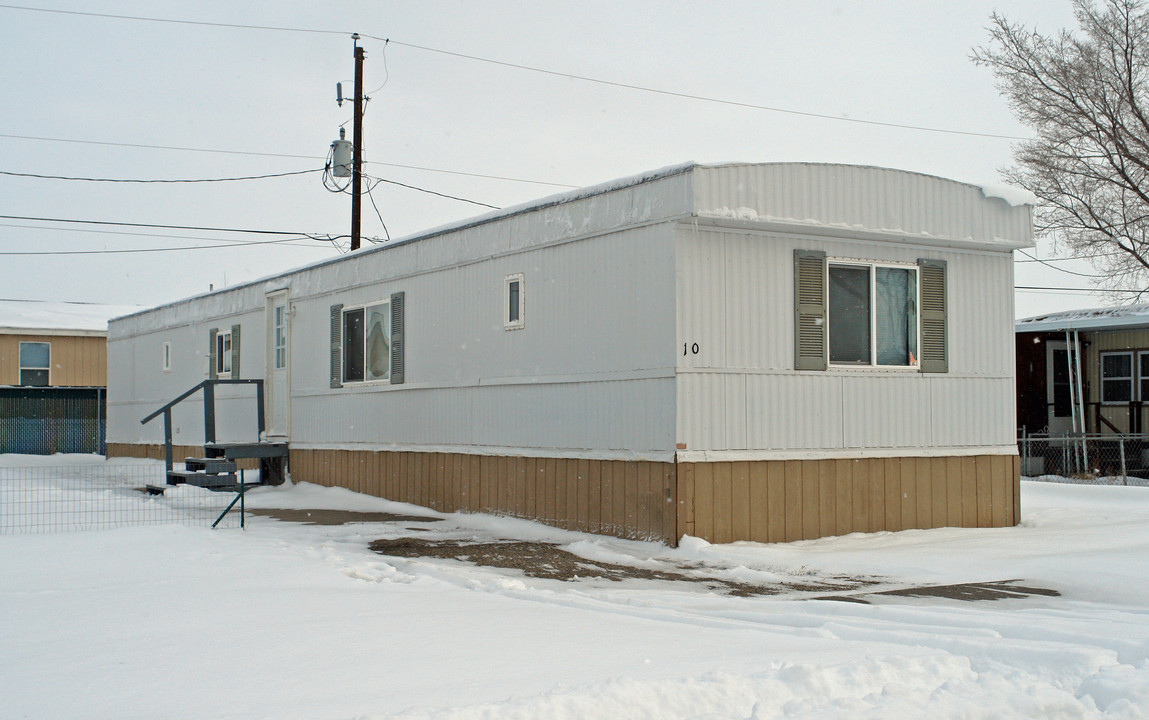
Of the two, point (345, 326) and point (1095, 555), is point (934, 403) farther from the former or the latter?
point (345, 326)

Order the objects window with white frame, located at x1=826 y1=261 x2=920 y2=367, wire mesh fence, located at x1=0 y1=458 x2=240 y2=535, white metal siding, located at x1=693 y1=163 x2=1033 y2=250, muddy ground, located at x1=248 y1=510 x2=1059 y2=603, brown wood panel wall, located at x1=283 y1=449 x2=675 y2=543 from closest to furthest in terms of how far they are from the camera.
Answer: muddy ground, located at x1=248 y1=510 x2=1059 y2=603 < white metal siding, located at x1=693 y1=163 x2=1033 y2=250 < brown wood panel wall, located at x1=283 y1=449 x2=675 y2=543 < window with white frame, located at x1=826 y1=261 x2=920 y2=367 < wire mesh fence, located at x1=0 y1=458 x2=240 y2=535

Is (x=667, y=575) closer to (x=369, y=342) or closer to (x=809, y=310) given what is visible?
(x=809, y=310)

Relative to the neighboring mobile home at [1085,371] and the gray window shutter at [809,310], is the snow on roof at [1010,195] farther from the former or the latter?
the neighboring mobile home at [1085,371]

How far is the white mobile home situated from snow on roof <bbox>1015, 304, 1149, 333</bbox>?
10483 mm

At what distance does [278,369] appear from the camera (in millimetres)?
16906

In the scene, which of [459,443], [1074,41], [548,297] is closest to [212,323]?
[459,443]

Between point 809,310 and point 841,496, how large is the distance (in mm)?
1779

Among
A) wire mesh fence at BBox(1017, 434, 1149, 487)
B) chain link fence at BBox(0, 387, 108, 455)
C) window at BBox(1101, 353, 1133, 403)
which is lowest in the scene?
wire mesh fence at BBox(1017, 434, 1149, 487)

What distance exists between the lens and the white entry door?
16578 mm

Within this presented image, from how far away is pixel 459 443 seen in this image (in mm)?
12734

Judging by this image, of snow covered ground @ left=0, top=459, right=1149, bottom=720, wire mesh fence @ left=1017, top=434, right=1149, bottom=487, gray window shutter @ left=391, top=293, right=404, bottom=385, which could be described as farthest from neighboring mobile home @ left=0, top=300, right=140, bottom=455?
wire mesh fence @ left=1017, top=434, right=1149, bottom=487

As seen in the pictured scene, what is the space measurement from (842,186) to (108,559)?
7.04 meters

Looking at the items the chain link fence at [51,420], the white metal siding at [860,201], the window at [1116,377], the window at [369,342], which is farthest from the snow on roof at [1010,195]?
the chain link fence at [51,420]

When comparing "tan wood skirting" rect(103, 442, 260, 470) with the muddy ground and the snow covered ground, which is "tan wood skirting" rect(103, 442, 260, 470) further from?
the snow covered ground
